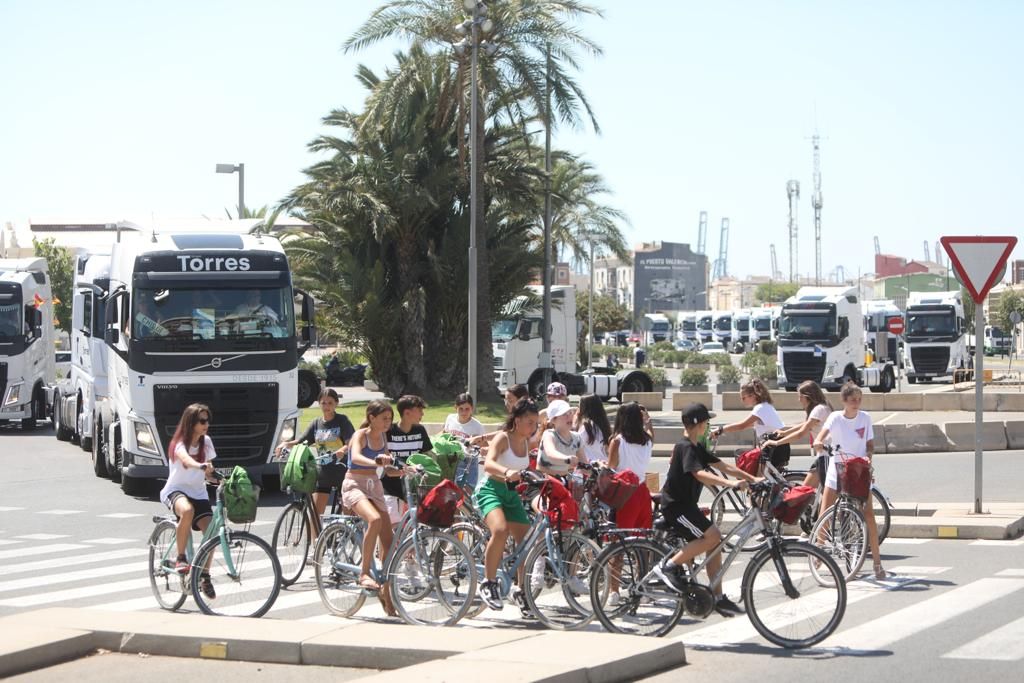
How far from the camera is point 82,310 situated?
2709cm

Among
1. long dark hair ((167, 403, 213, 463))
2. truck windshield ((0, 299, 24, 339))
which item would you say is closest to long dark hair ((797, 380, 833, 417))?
long dark hair ((167, 403, 213, 463))

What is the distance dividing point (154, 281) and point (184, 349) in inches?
41.1

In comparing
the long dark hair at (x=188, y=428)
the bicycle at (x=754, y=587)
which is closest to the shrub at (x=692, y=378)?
the long dark hair at (x=188, y=428)

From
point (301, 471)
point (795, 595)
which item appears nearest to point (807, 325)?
point (301, 471)

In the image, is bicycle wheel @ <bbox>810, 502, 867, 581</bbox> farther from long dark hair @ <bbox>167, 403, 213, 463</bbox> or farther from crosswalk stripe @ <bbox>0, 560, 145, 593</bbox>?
crosswalk stripe @ <bbox>0, 560, 145, 593</bbox>

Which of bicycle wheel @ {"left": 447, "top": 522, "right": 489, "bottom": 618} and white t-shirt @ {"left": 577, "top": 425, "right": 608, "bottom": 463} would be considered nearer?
bicycle wheel @ {"left": 447, "top": 522, "right": 489, "bottom": 618}

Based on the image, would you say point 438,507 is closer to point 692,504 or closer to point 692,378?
point 692,504

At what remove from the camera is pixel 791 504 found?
32.3ft

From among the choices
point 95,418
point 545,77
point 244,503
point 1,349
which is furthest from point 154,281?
point 545,77

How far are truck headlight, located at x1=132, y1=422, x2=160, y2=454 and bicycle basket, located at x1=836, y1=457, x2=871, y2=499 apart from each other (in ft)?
34.4

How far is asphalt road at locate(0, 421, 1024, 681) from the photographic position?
923cm

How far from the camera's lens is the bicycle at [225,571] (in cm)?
1070

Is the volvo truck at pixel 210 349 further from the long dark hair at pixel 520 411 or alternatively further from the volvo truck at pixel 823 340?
the volvo truck at pixel 823 340

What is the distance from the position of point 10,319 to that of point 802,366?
25.2m
